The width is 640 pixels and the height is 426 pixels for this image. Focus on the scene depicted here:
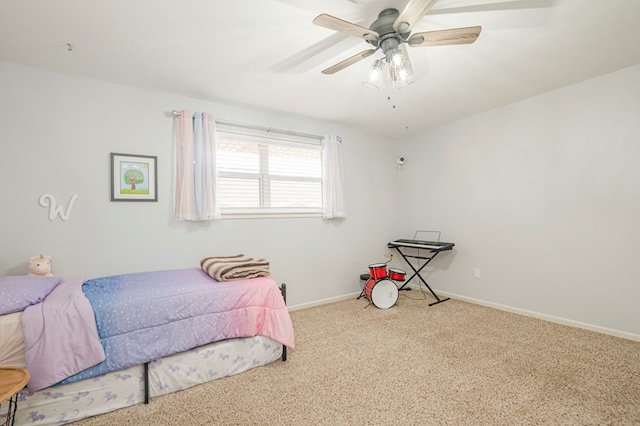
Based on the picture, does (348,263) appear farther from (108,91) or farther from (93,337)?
(108,91)

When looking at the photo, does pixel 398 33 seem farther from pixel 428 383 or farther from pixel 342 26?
pixel 428 383

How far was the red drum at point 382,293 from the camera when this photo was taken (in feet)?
11.1

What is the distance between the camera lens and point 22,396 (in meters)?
1.45

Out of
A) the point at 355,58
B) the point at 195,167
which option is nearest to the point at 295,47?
the point at 355,58

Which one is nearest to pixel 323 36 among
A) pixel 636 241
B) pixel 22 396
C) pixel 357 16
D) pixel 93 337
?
pixel 357 16

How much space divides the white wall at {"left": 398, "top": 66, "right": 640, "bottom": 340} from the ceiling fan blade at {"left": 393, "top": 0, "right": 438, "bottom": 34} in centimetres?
230

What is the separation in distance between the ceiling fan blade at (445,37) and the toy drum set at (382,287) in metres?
2.39

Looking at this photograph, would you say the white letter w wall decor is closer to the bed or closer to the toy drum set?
the bed

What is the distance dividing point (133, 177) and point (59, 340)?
1.52 metres

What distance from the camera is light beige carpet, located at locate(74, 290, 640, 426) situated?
159cm

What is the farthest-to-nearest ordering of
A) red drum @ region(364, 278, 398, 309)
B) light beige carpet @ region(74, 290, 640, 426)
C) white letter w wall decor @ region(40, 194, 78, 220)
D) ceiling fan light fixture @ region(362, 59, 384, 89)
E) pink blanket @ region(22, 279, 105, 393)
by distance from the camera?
1. red drum @ region(364, 278, 398, 309)
2. white letter w wall decor @ region(40, 194, 78, 220)
3. ceiling fan light fixture @ region(362, 59, 384, 89)
4. light beige carpet @ region(74, 290, 640, 426)
5. pink blanket @ region(22, 279, 105, 393)

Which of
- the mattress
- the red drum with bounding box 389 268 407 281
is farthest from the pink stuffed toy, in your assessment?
the red drum with bounding box 389 268 407 281

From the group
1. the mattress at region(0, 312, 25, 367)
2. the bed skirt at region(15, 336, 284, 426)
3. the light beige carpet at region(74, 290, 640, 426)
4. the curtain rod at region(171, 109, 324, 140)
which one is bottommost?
the light beige carpet at region(74, 290, 640, 426)

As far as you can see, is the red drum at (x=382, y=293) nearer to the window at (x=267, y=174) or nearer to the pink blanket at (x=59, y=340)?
the window at (x=267, y=174)
